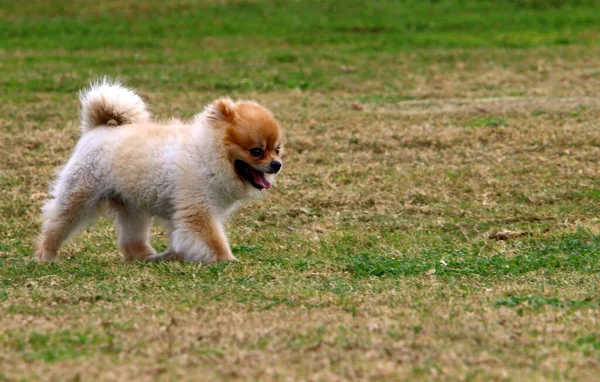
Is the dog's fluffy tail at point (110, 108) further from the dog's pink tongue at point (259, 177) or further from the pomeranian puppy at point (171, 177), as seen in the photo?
the dog's pink tongue at point (259, 177)

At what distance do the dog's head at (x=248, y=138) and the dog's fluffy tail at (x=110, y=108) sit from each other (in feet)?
3.03

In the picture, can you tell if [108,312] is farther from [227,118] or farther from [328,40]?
[328,40]

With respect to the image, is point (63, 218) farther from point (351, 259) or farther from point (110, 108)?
point (351, 259)

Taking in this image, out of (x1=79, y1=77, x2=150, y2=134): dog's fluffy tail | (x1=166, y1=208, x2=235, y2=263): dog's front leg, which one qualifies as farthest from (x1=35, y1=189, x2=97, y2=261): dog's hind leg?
(x1=166, y1=208, x2=235, y2=263): dog's front leg

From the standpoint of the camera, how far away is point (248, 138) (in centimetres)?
718

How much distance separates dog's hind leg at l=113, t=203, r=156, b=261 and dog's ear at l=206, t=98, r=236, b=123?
101 cm

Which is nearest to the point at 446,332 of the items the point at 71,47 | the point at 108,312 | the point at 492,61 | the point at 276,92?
the point at 108,312

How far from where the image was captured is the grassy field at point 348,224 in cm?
476

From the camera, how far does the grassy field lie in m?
4.76

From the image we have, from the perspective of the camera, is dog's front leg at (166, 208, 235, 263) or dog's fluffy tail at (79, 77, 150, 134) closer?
dog's front leg at (166, 208, 235, 263)

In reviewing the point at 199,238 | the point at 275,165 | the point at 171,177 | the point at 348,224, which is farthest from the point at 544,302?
the point at 348,224

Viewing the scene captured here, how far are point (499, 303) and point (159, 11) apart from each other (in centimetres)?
2043

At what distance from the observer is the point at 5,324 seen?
528 centimetres

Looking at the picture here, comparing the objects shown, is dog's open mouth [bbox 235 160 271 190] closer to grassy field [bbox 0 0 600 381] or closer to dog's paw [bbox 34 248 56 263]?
grassy field [bbox 0 0 600 381]
